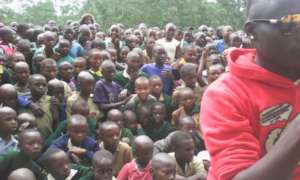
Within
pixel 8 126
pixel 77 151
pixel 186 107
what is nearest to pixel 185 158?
pixel 77 151

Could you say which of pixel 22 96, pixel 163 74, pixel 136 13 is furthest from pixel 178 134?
pixel 136 13

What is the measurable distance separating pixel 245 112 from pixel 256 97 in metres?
0.05

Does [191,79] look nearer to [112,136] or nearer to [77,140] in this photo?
[112,136]

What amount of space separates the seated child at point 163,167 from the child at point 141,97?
1487 millimetres

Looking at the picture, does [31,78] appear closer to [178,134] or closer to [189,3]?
[178,134]

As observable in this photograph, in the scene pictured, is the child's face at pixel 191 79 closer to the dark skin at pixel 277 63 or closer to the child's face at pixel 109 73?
the child's face at pixel 109 73

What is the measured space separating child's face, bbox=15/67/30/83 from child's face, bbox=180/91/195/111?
5.14 ft

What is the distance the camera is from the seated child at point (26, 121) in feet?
14.1

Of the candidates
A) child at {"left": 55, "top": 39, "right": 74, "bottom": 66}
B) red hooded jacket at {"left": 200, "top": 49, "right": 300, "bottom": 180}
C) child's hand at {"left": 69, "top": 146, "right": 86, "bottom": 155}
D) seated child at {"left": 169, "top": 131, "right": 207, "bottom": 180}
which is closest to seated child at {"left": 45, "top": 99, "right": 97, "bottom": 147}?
child's hand at {"left": 69, "top": 146, "right": 86, "bottom": 155}

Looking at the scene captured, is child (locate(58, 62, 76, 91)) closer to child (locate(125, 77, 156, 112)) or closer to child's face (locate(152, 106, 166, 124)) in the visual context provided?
child (locate(125, 77, 156, 112))

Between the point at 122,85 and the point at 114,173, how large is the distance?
5.43 feet

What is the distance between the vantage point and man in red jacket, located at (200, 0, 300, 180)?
104 cm

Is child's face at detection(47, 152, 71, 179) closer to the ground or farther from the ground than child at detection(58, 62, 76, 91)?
closer to the ground

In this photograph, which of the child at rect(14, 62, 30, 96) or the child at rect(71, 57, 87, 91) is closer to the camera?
the child at rect(14, 62, 30, 96)
